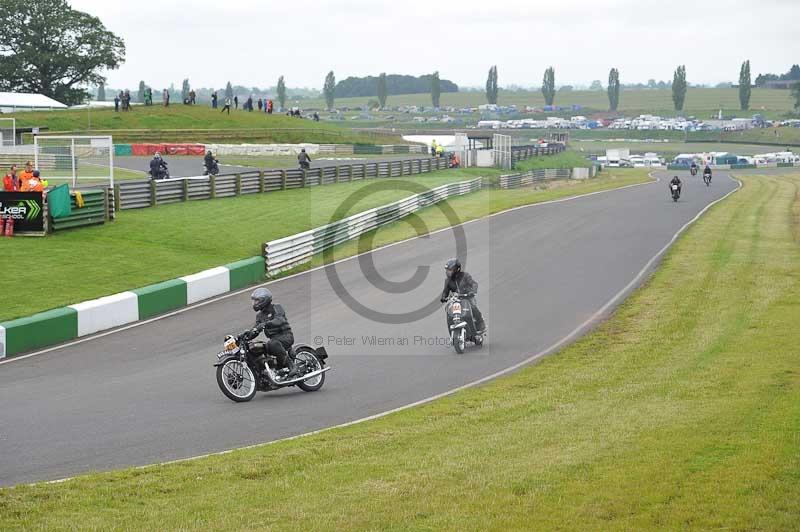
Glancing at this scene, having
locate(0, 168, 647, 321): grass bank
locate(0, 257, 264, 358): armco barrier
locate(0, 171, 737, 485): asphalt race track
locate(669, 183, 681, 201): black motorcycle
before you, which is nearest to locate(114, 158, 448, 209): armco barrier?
locate(0, 168, 647, 321): grass bank

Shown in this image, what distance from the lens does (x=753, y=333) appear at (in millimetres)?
20109

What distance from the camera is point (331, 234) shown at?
33.8m

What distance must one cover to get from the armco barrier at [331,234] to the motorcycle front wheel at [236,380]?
12873 millimetres

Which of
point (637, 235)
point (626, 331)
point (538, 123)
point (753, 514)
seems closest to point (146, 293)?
point (626, 331)

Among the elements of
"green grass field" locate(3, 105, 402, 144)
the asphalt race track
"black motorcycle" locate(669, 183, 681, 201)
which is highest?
"green grass field" locate(3, 105, 402, 144)

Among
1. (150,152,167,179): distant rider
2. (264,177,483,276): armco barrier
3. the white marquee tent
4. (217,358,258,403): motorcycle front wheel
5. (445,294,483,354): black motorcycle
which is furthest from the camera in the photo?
the white marquee tent

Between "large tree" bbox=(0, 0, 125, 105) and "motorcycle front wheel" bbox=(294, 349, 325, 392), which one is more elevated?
"large tree" bbox=(0, 0, 125, 105)

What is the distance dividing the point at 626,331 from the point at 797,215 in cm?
3080

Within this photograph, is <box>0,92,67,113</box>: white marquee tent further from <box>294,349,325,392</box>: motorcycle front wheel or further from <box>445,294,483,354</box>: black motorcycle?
<box>294,349,325,392</box>: motorcycle front wheel

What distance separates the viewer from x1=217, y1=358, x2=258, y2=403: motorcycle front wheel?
15.4 m

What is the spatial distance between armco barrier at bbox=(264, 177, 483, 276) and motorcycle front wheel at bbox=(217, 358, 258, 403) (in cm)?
1287

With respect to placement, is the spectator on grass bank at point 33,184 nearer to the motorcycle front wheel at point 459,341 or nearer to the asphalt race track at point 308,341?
the asphalt race track at point 308,341

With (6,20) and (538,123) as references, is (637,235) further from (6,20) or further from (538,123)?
(538,123)

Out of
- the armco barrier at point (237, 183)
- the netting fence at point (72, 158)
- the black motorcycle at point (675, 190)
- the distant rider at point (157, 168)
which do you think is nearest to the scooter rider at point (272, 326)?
the netting fence at point (72, 158)
